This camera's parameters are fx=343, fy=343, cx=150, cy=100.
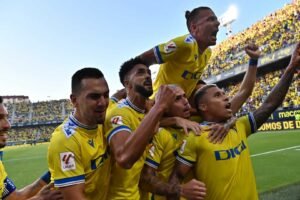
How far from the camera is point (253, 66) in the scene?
4.41 meters

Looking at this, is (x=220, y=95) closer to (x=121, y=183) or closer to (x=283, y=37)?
(x=121, y=183)

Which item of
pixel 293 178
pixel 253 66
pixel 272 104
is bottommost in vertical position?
pixel 293 178

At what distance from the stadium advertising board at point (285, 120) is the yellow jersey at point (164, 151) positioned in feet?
66.3

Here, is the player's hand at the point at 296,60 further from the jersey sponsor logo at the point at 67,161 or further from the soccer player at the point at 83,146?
the jersey sponsor logo at the point at 67,161

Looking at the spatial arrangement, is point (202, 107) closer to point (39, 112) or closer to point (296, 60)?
point (296, 60)

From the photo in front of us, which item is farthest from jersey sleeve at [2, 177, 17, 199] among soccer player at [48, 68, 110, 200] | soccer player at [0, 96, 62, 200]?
soccer player at [48, 68, 110, 200]

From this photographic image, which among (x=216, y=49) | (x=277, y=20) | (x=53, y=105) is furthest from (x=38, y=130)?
(x=277, y=20)

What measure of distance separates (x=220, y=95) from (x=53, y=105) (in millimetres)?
73286

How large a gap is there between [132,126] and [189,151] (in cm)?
56

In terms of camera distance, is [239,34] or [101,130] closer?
[101,130]

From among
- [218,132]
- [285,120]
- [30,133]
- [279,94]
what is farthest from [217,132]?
[30,133]

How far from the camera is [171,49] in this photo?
3.75m

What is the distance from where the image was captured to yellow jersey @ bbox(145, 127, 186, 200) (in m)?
3.22

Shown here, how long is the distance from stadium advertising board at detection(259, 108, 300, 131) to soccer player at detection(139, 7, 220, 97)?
19227mm
